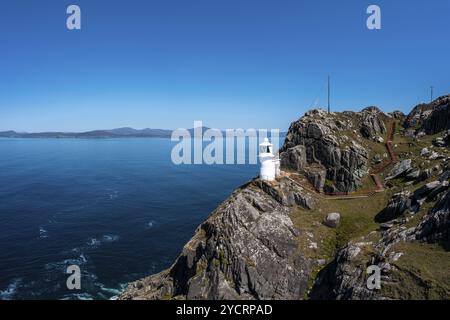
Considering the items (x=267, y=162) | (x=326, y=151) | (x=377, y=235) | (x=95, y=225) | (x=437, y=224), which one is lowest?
(x=95, y=225)

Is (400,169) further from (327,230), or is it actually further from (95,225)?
(95,225)

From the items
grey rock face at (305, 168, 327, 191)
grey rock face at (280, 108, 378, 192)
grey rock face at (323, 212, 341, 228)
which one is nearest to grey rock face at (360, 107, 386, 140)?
grey rock face at (280, 108, 378, 192)

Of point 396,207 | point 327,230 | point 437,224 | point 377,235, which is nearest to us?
point 437,224

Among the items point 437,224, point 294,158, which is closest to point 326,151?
point 294,158

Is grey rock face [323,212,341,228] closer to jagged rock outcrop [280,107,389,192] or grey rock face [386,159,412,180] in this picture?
jagged rock outcrop [280,107,389,192]

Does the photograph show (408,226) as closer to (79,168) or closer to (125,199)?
(125,199)
